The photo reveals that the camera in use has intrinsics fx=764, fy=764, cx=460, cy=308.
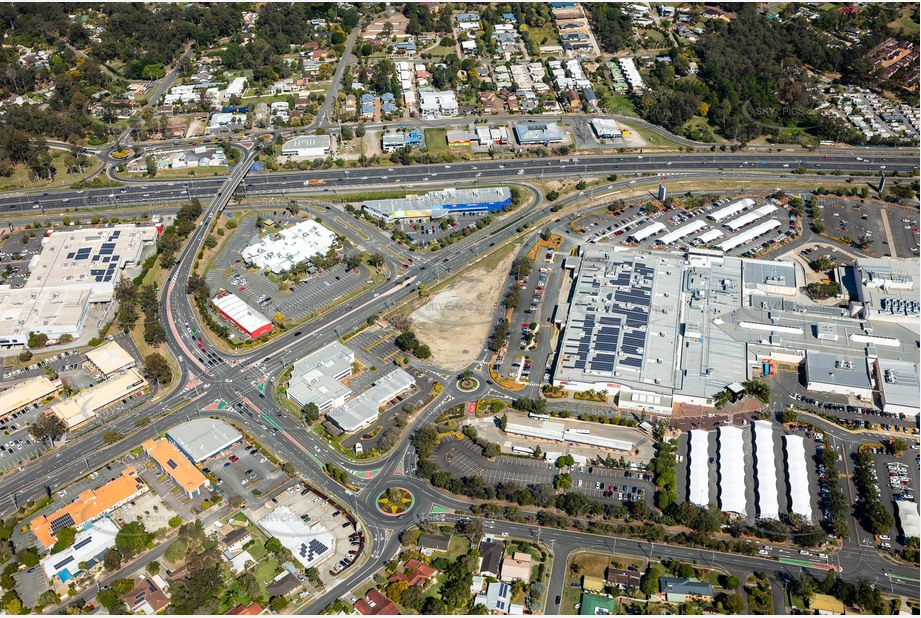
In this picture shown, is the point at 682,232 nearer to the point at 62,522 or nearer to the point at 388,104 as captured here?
the point at 388,104

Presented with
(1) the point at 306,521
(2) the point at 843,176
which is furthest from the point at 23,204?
(2) the point at 843,176

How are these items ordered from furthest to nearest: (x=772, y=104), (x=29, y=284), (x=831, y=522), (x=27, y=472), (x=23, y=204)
Result: (x=772, y=104)
(x=23, y=204)
(x=29, y=284)
(x=27, y=472)
(x=831, y=522)

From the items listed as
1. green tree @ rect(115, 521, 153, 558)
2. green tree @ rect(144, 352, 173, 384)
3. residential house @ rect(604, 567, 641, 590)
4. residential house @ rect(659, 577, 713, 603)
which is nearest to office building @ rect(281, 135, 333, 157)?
green tree @ rect(144, 352, 173, 384)

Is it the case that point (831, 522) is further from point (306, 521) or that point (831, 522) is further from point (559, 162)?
point (559, 162)

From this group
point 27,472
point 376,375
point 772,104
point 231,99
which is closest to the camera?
point 27,472

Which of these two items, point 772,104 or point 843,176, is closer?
point 843,176

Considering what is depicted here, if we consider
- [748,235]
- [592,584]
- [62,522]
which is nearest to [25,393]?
[62,522]
